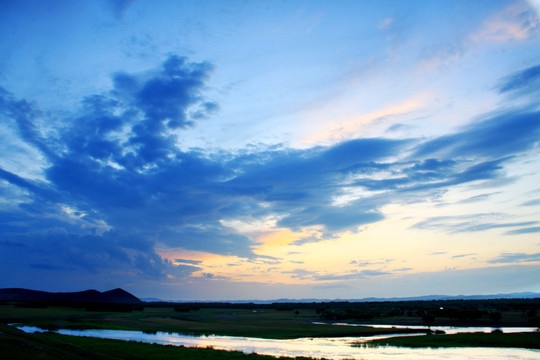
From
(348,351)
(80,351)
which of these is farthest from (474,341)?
(80,351)

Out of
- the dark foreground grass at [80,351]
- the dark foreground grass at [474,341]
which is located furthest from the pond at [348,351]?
the dark foreground grass at [80,351]

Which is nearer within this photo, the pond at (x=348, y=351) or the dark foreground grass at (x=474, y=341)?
the pond at (x=348, y=351)

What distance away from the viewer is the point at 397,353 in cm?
4884

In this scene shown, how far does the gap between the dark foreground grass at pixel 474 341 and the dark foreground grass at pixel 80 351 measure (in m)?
23.7

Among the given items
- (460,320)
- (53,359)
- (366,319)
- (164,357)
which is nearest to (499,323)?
(460,320)

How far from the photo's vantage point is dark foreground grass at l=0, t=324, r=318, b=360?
24875mm

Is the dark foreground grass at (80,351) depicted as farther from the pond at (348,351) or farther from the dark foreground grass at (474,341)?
the dark foreground grass at (474,341)

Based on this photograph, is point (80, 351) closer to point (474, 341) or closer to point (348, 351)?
point (348, 351)

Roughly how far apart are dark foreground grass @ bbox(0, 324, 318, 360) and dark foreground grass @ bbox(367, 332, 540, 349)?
2371cm

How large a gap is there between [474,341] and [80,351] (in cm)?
5406

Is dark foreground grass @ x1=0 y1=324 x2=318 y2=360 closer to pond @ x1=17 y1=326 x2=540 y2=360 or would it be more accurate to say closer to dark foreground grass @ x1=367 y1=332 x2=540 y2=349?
pond @ x1=17 y1=326 x2=540 y2=360

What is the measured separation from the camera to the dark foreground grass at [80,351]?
24875 millimetres

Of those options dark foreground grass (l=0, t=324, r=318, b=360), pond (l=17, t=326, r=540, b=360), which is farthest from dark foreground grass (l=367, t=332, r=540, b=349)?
dark foreground grass (l=0, t=324, r=318, b=360)

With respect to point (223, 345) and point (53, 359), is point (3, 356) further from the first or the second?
point (223, 345)
